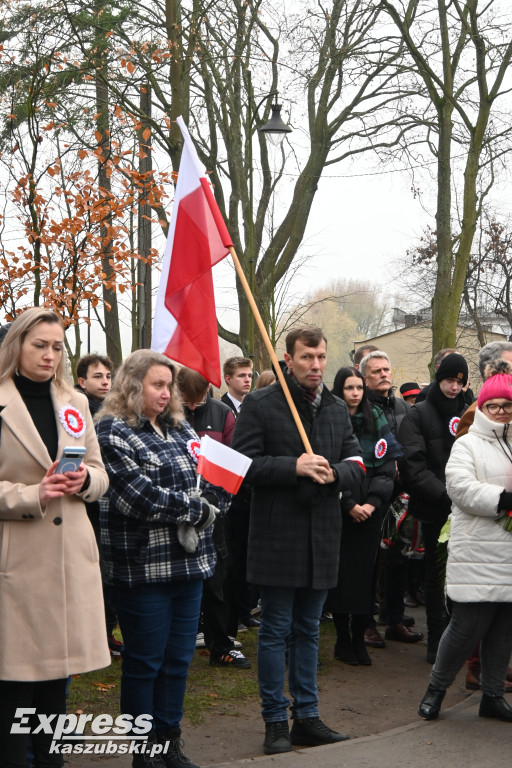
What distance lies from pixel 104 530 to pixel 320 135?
20901 mm

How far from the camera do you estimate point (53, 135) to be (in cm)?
1548

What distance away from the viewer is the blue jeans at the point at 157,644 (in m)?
4.62

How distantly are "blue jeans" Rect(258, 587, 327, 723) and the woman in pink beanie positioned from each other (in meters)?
0.79

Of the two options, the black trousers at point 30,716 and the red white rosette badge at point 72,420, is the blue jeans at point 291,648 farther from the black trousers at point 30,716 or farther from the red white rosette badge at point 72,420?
the red white rosette badge at point 72,420

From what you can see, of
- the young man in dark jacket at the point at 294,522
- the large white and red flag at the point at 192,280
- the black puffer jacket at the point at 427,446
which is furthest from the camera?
the black puffer jacket at the point at 427,446

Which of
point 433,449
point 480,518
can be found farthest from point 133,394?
point 433,449

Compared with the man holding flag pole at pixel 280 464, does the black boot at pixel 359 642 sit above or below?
below

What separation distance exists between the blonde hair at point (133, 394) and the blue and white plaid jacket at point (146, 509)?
61 millimetres

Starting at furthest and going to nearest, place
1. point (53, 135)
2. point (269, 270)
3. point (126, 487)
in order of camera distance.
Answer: point (269, 270)
point (53, 135)
point (126, 487)

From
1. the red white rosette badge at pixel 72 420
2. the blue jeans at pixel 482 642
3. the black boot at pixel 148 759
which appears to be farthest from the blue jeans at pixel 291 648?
the red white rosette badge at pixel 72 420

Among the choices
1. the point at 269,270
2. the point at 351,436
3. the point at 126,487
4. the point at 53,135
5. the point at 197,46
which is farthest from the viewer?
the point at 269,270

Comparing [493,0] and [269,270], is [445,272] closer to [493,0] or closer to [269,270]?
[493,0]

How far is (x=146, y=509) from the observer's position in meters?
4.54

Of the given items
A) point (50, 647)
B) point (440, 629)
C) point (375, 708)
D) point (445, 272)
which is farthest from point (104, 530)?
point (445, 272)
